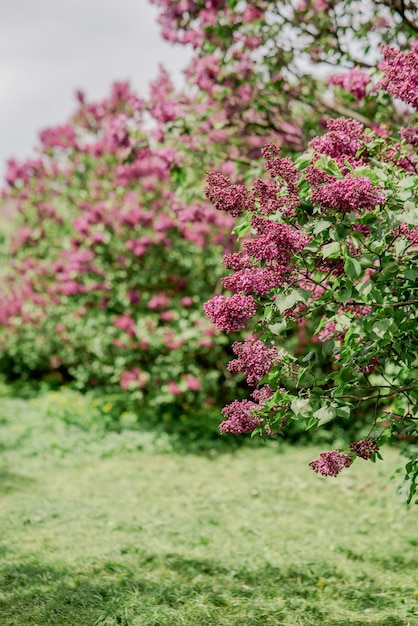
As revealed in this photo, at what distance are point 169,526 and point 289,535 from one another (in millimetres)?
1094

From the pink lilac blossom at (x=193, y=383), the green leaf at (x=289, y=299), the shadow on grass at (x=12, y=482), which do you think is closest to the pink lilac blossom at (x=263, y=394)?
the green leaf at (x=289, y=299)

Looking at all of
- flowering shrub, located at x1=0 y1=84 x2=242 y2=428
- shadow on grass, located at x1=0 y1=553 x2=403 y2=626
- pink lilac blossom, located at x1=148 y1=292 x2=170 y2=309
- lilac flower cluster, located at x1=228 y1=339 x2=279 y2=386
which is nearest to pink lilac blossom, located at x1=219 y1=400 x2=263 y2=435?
lilac flower cluster, located at x1=228 y1=339 x2=279 y2=386

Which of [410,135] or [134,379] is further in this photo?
[134,379]

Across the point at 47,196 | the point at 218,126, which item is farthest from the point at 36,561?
the point at 47,196

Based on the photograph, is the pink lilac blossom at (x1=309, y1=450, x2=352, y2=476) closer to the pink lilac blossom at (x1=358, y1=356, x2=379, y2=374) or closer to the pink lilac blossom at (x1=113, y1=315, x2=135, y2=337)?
the pink lilac blossom at (x1=358, y1=356, x2=379, y2=374)

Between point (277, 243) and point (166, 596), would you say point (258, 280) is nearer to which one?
point (277, 243)

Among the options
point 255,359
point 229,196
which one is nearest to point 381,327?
point 255,359

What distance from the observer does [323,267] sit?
3.14 m

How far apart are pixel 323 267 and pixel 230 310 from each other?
0.53 m

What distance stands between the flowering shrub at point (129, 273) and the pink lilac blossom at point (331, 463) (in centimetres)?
572

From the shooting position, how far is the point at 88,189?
38.2 ft

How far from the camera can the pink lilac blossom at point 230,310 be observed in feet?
9.68

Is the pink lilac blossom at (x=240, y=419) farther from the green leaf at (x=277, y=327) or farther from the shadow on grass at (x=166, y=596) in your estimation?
the shadow on grass at (x=166, y=596)

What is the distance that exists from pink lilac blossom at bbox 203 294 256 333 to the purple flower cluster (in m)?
0.55
